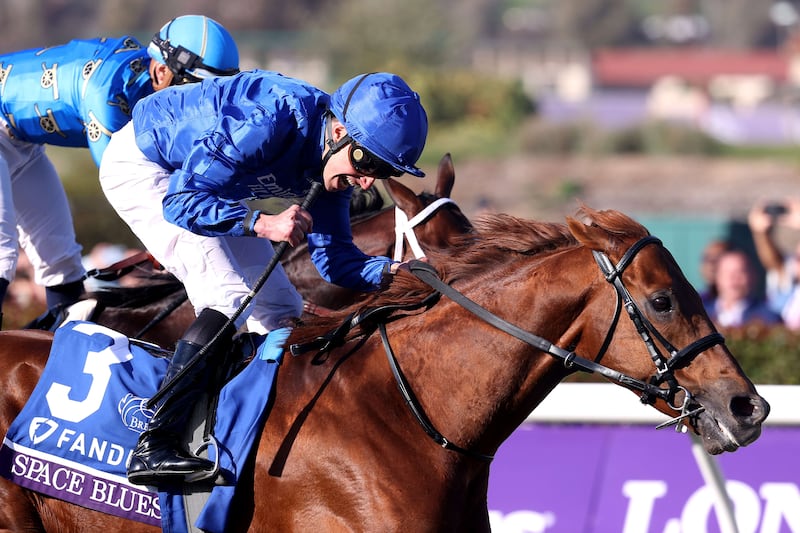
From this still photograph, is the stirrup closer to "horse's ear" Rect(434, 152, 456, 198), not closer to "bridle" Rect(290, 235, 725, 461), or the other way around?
"bridle" Rect(290, 235, 725, 461)

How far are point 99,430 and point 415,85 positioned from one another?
79.5ft

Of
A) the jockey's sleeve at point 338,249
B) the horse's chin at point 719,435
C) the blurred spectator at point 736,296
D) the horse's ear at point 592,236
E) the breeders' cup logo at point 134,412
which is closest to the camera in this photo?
the horse's chin at point 719,435

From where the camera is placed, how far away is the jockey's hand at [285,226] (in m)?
2.84

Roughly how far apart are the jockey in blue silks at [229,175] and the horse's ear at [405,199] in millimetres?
1007

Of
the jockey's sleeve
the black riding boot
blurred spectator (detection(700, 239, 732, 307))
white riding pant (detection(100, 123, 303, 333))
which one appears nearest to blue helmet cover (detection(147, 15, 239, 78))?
white riding pant (detection(100, 123, 303, 333))

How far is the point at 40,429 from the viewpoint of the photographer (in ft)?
10.3

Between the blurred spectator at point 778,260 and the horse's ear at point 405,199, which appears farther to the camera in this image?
the blurred spectator at point 778,260

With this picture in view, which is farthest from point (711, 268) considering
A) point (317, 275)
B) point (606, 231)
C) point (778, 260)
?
point (606, 231)

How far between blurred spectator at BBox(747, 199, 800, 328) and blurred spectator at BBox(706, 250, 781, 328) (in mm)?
251

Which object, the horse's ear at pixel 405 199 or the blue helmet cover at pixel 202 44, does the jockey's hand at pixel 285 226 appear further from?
the horse's ear at pixel 405 199

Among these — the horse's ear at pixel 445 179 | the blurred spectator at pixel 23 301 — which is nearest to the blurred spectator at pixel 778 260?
the horse's ear at pixel 445 179

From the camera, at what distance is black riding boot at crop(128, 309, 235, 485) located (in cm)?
291

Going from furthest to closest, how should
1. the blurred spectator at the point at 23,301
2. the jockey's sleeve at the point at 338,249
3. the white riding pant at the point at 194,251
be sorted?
the blurred spectator at the point at 23,301
the jockey's sleeve at the point at 338,249
the white riding pant at the point at 194,251

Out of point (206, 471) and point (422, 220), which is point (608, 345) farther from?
point (422, 220)
